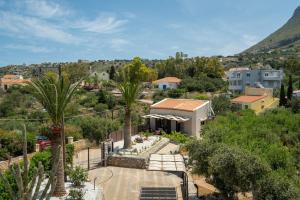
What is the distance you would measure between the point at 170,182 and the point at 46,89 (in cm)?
922

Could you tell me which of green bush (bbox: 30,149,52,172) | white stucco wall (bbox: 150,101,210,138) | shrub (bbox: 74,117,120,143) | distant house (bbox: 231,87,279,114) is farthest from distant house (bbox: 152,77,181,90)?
green bush (bbox: 30,149,52,172)

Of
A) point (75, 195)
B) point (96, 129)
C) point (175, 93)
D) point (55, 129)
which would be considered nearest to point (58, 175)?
point (75, 195)

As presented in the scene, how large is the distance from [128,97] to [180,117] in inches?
490

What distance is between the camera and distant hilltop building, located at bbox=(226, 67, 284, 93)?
3595 inches

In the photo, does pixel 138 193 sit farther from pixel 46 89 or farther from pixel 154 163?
pixel 46 89

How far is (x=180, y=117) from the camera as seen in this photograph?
132ft

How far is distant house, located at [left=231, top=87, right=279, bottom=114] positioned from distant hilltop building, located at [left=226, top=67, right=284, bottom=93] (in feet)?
52.0

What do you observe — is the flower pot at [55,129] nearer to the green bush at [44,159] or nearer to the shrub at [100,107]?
the green bush at [44,159]

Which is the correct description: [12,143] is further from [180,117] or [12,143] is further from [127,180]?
Answer: [180,117]

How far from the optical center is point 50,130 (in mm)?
19422

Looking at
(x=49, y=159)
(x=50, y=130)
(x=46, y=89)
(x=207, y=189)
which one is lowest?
(x=207, y=189)

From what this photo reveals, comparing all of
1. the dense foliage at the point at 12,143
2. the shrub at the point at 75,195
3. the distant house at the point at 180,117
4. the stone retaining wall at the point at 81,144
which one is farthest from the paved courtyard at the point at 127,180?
the distant house at the point at 180,117

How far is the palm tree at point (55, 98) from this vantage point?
18.8 meters

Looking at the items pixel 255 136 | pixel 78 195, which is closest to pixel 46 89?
pixel 78 195
